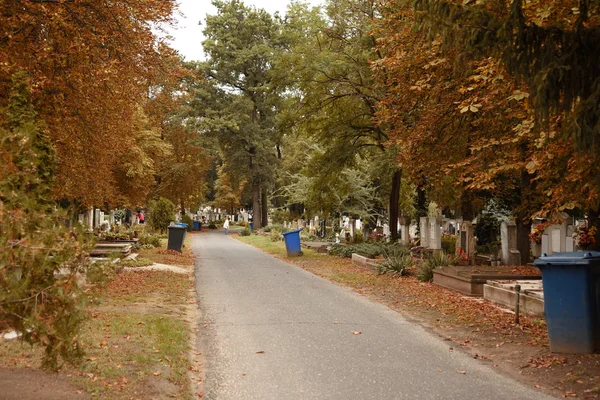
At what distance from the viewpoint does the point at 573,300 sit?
8164 millimetres

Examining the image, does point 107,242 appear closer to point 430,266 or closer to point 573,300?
point 430,266

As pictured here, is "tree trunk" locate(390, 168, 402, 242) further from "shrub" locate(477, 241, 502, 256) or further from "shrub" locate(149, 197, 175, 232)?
"shrub" locate(149, 197, 175, 232)

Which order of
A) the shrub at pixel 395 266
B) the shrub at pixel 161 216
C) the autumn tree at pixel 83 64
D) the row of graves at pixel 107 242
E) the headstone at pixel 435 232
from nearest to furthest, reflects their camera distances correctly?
the autumn tree at pixel 83 64
the shrub at pixel 395 266
the row of graves at pixel 107 242
the headstone at pixel 435 232
the shrub at pixel 161 216

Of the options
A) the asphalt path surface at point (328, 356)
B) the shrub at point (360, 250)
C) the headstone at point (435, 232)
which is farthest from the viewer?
the shrub at point (360, 250)

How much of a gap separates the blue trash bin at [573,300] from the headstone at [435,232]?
43.7 ft

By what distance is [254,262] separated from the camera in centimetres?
2441

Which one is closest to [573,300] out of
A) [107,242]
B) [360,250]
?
[360,250]

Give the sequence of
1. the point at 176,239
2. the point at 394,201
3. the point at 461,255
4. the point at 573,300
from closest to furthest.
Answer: the point at 573,300
the point at 461,255
the point at 394,201
the point at 176,239

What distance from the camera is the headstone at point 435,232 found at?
21.7 metres

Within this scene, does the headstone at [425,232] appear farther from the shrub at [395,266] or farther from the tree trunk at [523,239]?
the tree trunk at [523,239]

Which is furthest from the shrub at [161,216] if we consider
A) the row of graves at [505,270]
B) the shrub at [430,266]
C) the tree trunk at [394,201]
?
the shrub at [430,266]

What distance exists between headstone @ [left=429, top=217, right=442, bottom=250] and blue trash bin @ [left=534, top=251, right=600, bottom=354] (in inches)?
524

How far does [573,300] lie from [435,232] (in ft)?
45.1

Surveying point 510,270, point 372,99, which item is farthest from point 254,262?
point 510,270
